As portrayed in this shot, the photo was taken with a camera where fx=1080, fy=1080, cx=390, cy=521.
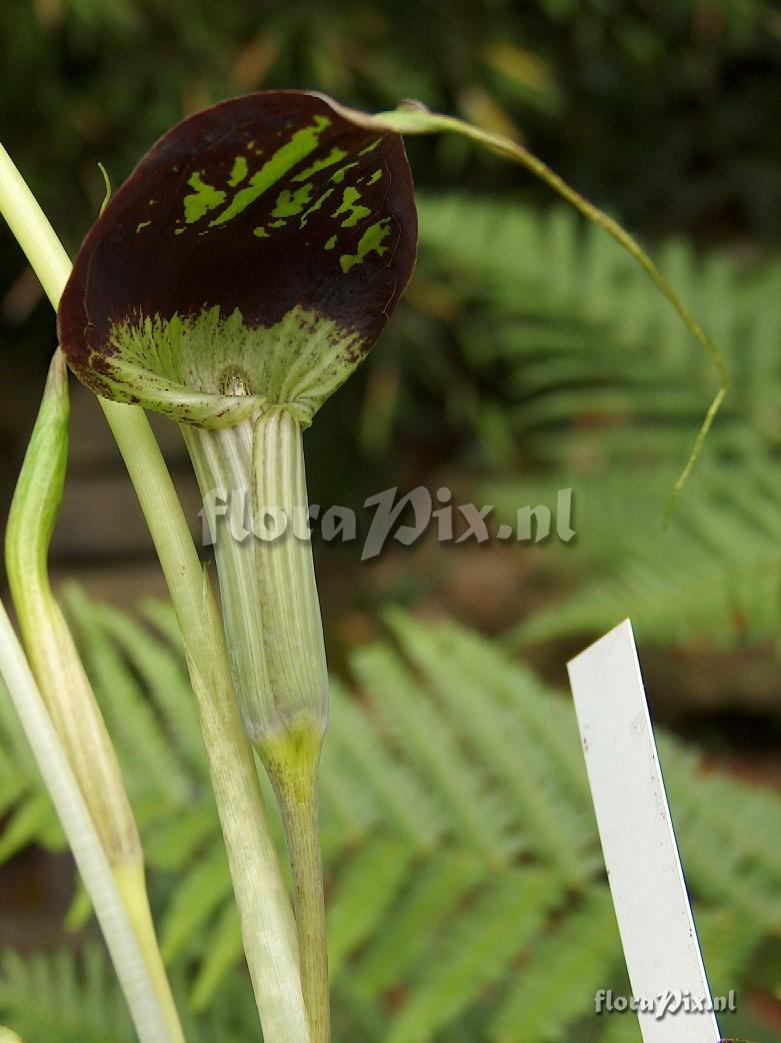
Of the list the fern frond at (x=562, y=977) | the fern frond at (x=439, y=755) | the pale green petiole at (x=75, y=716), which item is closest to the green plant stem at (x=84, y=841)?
the pale green petiole at (x=75, y=716)

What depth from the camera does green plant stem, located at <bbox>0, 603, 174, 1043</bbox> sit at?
0.30 m

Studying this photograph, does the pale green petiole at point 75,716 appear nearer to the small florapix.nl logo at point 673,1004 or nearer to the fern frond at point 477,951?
the small florapix.nl logo at point 673,1004

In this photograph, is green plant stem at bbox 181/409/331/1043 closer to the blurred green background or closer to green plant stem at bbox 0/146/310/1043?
green plant stem at bbox 0/146/310/1043

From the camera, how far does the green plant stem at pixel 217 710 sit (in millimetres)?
295

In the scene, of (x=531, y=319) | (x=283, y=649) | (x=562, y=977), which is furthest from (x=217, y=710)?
(x=531, y=319)

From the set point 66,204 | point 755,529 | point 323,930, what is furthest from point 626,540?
point 66,204

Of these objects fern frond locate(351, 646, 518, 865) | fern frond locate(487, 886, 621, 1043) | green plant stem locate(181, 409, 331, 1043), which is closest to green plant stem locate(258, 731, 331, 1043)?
green plant stem locate(181, 409, 331, 1043)

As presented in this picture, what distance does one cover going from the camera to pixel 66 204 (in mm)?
1766

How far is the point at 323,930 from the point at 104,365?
162 millimetres

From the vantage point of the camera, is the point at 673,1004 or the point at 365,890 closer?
the point at 673,1004

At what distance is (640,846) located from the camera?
306 millimetres

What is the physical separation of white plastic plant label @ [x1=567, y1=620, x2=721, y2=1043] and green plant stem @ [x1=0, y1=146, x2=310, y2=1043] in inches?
3.8

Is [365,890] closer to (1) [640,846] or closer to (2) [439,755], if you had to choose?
(2) [439,755]

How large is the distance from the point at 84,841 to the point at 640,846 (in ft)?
0.51
